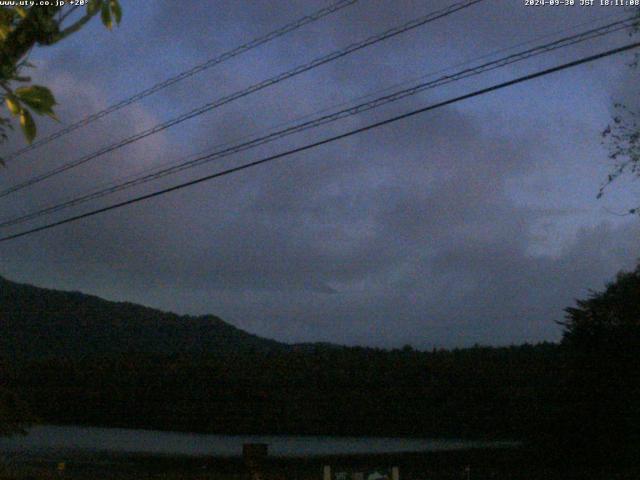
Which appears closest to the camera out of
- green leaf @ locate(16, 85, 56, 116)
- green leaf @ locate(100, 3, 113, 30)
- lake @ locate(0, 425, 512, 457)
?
green leaf @ locate(16, 85, 56, 116)

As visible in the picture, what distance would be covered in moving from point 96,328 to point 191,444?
1250 inches

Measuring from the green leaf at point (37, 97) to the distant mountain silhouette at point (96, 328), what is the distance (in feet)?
184

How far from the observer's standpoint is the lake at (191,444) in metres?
32.0

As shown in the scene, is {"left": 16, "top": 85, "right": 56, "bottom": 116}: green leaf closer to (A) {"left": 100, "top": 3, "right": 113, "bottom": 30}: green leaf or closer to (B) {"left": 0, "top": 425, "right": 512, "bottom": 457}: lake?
(A) {"left": 100, "top": 3, "right": 113, "bottom": 30}: green leaf

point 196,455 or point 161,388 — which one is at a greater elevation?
point 161,388

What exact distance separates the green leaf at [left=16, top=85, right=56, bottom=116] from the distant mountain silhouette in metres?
56.1

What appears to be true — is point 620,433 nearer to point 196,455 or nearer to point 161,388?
point 196,455

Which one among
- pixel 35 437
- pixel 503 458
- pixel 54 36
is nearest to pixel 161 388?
pixel 35 437

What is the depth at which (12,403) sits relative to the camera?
1938cm

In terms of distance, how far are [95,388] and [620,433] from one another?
30874mm

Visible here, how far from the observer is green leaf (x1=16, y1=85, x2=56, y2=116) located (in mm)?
4441

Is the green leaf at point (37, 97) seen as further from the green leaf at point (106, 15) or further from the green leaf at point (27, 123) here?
the green leaf at point (106, 15)

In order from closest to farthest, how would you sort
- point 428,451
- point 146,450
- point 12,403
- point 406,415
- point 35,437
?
point 12,403
point 428,451
point 146,450
point 406,415
point 35,437

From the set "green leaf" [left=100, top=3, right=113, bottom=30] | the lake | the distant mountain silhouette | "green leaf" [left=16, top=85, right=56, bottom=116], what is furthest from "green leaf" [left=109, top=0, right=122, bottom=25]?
the distant mountain silhouette
